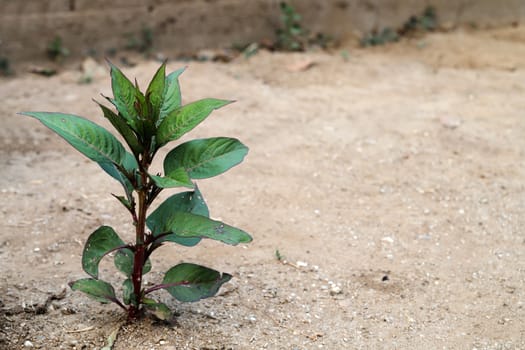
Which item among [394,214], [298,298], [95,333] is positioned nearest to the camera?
[95,333]

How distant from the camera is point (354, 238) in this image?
320 cm

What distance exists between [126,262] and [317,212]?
4.04ft

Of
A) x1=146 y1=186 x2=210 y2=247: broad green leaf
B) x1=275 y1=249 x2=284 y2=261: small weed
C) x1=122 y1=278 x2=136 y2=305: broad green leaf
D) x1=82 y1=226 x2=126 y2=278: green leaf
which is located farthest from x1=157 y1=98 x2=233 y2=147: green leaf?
x1=275 y1=249 x2=284 y2=261: small weed

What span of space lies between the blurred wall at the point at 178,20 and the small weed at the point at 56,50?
4cm

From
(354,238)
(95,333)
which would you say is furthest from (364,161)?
(95,333)

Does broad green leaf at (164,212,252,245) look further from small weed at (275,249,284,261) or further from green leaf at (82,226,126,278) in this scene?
small weed at (275,249,284,261)

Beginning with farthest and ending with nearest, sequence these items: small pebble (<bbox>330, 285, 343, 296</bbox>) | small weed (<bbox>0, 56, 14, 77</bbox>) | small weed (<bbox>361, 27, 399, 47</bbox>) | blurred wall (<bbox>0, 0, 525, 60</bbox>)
A: 1. small weed (<bbox>361, 27, 399, 47</bbox>)
2. blurred wall (<bbox>0, 0, 525, 60</bbox>)
3. small weed (<bbox>0, 56, 14, 77</bbox>)
4. small pebble (<bbox>330, 285, 343, 296</bbox>)

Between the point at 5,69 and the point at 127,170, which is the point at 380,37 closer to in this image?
the point at 5,69

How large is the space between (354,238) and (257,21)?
2990 mm

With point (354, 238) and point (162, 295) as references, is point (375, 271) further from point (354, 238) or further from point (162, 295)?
point (162, 295)

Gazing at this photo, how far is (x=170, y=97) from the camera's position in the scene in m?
2.24

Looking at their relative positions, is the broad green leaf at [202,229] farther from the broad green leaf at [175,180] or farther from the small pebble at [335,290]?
the small pebble at [335,290]

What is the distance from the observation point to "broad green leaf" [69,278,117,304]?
230cm

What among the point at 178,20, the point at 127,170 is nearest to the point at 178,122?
the point at 127,170
